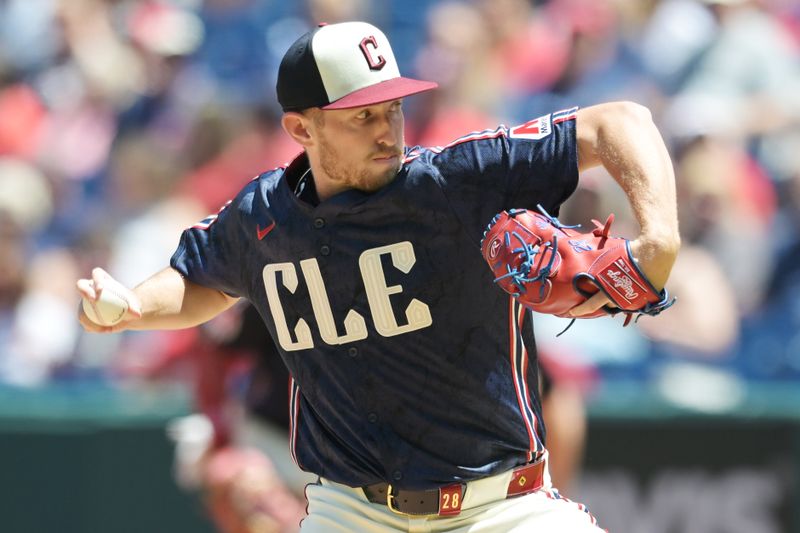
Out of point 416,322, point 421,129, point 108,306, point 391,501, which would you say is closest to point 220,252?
point 108,306

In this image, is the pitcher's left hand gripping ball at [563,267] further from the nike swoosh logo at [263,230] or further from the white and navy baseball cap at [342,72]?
the nike swoosh logo at [263,230]

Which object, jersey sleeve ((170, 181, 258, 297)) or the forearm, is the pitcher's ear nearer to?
jersey sleeve ((170, 181, 258, 297))

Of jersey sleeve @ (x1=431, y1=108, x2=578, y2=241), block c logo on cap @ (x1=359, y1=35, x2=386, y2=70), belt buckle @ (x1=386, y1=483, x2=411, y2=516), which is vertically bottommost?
belt buckle @ (x1=386, y1=483, x2=411, y2=516)

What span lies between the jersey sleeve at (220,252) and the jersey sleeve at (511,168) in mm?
701

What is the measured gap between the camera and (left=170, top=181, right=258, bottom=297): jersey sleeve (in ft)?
12.9

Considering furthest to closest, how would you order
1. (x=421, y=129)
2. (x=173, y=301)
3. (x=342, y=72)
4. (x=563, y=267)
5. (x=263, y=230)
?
(x=421, y=129)
(x=173, y=301)
(x=263, y=230)
(x=342, y=72)
(x=563, y=267)

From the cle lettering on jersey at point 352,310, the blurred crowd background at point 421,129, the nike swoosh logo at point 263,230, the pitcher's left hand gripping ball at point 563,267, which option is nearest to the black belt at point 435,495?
the cle lettering on jersey at point 352,310

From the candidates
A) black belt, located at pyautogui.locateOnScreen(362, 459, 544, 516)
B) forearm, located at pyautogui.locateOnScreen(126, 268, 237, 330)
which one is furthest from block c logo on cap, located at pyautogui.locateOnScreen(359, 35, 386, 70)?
black belt, located at pyautogui.locateOnScreen(362, 459, 544, 516)

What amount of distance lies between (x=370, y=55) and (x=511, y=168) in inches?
20.9

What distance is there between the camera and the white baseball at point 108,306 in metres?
3.66

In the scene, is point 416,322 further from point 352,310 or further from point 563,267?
point 563,267

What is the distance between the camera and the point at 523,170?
344cm

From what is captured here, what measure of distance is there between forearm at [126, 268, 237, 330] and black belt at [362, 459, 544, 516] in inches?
30.7

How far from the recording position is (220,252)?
3996 mm
